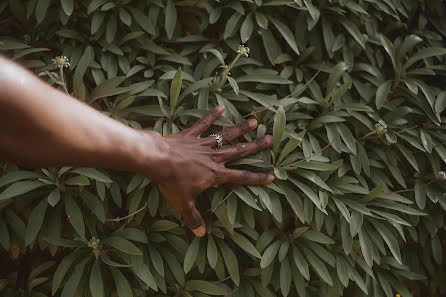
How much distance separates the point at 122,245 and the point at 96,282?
0.15 metres

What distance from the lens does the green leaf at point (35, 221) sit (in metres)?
1.49

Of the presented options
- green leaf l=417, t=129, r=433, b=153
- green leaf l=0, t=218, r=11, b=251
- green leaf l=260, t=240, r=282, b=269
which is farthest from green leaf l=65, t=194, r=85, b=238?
green leaf l=417, t=129, r=433, b=153

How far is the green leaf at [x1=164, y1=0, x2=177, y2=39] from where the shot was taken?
173 centimetres

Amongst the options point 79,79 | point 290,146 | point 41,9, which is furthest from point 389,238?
point 41,9

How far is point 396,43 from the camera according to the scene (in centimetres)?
197

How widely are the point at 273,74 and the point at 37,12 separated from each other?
3.04 feet

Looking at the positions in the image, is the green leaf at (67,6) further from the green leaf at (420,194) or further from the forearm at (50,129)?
the green leaf at (420,194)

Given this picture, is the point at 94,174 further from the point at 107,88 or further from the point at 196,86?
the point at 196,86

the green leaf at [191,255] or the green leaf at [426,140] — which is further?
the green leaf at [426,140]

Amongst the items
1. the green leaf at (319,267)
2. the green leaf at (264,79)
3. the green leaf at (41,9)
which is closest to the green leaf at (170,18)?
the green leaf at (264,79)

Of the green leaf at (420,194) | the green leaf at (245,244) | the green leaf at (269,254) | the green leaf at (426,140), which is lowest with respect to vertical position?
the green leaf at (269,254)

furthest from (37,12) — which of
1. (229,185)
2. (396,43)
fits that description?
(396,43)

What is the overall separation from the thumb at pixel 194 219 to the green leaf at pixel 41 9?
0.89 meters

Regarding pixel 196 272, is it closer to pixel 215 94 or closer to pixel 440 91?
pixel 215 94
